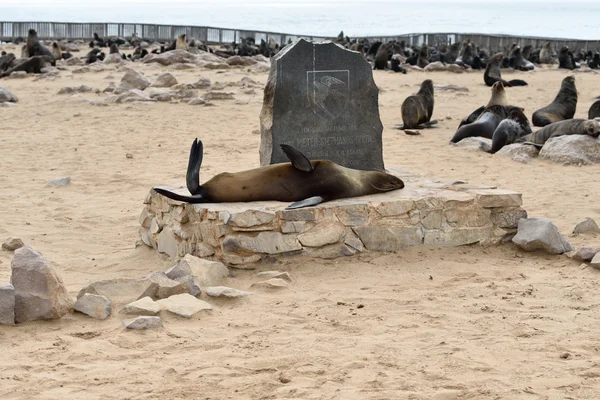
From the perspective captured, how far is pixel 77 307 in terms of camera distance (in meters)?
5.36

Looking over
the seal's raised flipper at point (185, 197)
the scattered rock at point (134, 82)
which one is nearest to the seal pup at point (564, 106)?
the scattered rock at point (134, 82)

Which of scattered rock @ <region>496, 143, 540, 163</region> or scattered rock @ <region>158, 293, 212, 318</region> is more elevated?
scattered rock @ <region>496, 143, 540, 163</region>

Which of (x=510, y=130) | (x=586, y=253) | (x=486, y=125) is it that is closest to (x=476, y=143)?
(x=510, y=130)

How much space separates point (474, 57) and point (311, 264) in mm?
26244

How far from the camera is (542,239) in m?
7.03

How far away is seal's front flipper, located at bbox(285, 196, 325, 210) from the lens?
6.71 m

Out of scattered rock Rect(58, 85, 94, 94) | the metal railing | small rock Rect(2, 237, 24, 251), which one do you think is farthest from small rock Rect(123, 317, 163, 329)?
the metal railing

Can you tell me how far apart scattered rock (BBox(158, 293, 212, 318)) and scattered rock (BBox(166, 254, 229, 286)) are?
0.36 meters

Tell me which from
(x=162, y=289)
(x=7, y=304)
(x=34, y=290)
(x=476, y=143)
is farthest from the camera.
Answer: (x=476, y=143)

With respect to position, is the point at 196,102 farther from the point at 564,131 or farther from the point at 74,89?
the point at 564,131

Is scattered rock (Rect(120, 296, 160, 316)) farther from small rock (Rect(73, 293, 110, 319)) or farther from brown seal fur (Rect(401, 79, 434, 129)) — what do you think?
brown seal fur (Rect(401, 79, 434, 129))

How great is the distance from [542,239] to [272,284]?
7.60 ft

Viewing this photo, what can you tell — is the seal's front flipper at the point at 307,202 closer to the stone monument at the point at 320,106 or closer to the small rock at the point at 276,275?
the small rock at the point at 276,275

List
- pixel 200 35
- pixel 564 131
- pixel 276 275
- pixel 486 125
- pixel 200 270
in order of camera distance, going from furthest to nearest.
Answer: pixel 200 35 → pixel 486 125 → pixel 564 131 → pixel 276 275 → pixel 200 270
